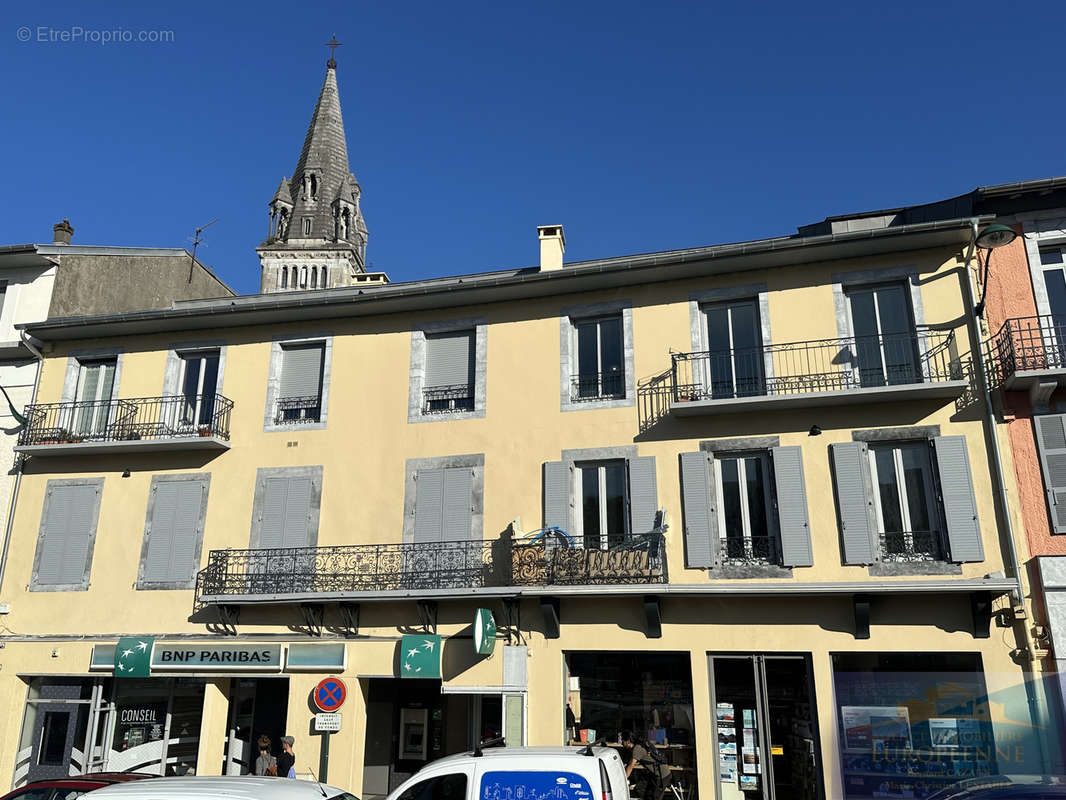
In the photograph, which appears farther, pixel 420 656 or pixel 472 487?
pixel 472 487

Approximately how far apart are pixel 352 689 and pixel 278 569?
2.66m

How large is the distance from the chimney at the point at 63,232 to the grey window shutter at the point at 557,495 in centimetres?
1528

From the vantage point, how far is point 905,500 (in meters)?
13.6

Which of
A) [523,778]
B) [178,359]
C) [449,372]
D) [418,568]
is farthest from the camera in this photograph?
[178,359]

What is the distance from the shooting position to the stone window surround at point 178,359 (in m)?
17.7

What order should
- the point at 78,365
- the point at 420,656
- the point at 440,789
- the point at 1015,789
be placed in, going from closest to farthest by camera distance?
the point at 1015,789
the point at 440,789
the point at 420,656
the point at 78,365

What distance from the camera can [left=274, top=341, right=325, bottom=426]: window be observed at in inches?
672

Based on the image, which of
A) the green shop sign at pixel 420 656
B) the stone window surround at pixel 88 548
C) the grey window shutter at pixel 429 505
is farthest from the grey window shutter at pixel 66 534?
the green shop sign at pixel 420 656

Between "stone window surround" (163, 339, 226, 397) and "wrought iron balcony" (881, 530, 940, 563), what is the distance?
13003 millimetres

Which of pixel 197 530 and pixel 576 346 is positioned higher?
pixel 576 346

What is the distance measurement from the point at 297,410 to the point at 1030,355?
13.2 m

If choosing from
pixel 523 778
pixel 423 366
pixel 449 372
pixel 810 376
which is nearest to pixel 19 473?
pixel 423 366

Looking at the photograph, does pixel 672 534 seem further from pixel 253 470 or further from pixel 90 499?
pixel 90 499

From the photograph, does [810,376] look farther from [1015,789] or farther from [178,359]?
[178,359]
